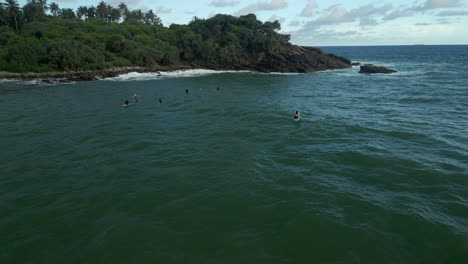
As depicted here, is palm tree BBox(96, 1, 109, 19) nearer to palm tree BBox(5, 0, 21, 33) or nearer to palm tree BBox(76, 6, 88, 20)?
palm tree BBox(76, 6, 88, 20)

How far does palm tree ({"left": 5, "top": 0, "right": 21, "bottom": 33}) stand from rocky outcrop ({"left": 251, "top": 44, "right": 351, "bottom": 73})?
85.4 meters

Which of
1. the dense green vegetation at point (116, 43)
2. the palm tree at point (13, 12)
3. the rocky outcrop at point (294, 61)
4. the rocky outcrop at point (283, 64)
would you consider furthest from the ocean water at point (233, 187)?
the palm tree at point (13, 12)

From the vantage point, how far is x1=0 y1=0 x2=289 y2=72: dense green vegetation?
2530 inches

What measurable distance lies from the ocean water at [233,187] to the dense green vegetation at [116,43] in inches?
1594

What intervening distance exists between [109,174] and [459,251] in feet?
61.5

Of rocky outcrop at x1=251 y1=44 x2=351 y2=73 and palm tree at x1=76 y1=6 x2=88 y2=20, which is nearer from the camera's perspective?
rocky outcrop at x1=251 y1=44 x2=351 y2=73

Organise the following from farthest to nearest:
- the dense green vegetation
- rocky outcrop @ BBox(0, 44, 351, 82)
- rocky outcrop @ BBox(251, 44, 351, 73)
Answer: rocky outcrop @ BBox(251, 44, 351, 73) → rocky outcrop @ BBox(0, 44, 351, 82) → the dense green vegetation

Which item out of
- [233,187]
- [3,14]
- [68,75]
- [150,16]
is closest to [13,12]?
[3,14]

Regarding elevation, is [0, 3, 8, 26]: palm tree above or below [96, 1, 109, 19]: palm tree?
below

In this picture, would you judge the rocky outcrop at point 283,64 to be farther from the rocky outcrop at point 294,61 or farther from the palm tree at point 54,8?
the palm tree at point 54,8

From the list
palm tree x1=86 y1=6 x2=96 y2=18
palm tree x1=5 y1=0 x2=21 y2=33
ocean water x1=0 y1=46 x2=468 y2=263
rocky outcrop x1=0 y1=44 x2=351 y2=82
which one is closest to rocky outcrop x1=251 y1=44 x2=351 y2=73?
rocky outcrop x1=0 y1=44 x2=351 y2=82

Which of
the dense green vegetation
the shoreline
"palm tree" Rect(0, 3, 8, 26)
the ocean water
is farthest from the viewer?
"palm tree" Rect(0, 3, 8, 26)

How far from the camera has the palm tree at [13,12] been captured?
8812 cm

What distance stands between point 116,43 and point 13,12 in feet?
142
